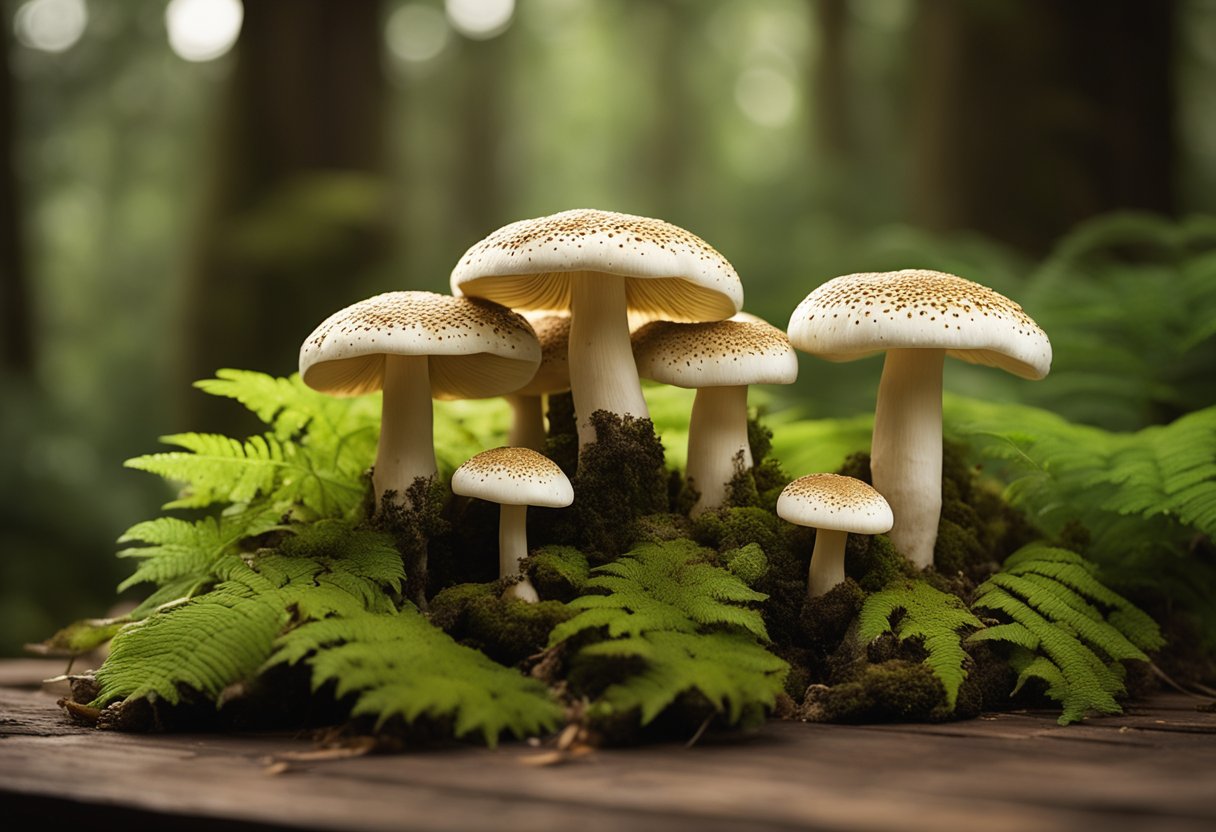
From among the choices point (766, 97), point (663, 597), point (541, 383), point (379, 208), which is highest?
point (766, 97)

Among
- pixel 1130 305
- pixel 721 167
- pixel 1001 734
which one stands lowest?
pixel 1001 734

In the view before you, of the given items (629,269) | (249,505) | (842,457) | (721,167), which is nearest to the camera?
(629,269)

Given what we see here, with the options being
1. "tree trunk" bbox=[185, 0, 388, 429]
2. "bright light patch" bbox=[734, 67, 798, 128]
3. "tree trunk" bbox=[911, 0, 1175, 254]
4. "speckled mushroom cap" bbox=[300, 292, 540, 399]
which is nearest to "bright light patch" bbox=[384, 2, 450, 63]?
"bright light patch" bbox=[734, 67, 798, 128]

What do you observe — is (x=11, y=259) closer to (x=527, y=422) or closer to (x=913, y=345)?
(x=527, y=422)

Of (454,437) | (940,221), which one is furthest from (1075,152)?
(454,437)

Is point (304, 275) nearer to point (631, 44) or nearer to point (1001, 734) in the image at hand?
point (1001, 734)

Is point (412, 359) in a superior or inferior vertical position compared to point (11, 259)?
inferior

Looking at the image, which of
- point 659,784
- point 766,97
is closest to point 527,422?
point 659,784
